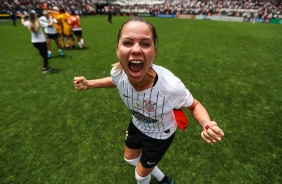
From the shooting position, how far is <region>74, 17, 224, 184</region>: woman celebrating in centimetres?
157

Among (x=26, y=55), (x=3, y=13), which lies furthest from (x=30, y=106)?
(x=3, y=13)

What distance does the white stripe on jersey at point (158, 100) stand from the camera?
1827mm

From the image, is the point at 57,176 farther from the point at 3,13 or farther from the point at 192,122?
the point at 3,13

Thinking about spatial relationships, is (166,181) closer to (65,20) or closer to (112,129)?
(112,129)

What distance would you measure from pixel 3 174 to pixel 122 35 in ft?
10.4

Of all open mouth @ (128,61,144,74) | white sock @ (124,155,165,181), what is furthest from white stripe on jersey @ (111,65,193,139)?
white sock @ (124,155,165,181)

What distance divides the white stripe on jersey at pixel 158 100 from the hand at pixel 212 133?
0.38 meters

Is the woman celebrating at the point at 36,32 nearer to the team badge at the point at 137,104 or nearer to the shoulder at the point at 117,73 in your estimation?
the shoulder at the point at 117,73

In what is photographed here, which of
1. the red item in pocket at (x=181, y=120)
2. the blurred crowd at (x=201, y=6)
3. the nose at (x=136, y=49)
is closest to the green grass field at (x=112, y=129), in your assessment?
the red item in pocket at (x=181, y=120)

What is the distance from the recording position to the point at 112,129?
4.02 m

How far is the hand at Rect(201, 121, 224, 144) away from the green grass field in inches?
65.4

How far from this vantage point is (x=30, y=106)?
4.87 metres

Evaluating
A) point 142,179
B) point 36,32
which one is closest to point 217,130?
point 142,179

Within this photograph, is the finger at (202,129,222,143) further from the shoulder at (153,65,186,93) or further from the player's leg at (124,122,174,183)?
the player's leg at (124,122,174,183)
